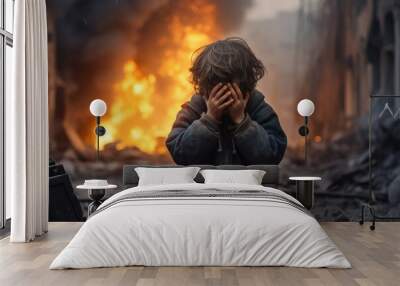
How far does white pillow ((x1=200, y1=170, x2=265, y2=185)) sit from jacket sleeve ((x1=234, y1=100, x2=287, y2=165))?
573 mm

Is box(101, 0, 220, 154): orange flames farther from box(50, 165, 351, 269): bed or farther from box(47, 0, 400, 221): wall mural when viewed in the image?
box(50, 165, 351, 269): bed

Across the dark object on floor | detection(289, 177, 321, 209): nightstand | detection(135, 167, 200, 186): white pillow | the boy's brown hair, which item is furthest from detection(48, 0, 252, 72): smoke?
detection(289, 177, 321, 209): nightstand

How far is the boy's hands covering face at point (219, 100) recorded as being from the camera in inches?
332

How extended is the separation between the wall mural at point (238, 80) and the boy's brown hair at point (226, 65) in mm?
Answer: 20

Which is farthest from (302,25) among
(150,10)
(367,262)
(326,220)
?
(367,262)

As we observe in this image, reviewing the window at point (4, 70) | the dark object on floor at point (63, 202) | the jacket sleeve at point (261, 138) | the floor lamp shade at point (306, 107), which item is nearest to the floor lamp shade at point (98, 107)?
the dark object on floor at point (63, 202)

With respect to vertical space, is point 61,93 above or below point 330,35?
below

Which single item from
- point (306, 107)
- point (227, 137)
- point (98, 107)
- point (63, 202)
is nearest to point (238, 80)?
point (227, 137)

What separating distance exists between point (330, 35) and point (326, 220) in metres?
2.59

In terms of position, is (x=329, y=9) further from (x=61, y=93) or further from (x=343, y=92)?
(x=61, y=93)

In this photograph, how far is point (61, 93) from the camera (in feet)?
28.2

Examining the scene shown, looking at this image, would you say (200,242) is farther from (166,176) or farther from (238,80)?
(238,80)

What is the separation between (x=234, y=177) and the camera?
7703mm

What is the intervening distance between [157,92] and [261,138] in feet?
5.23
